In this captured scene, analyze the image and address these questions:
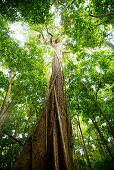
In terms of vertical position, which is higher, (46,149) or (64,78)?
(64,78)

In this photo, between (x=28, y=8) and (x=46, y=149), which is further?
(x=28, y=8)

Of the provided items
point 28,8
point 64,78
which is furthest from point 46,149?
point 28,8

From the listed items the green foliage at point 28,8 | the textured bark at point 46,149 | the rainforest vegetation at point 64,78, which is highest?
the green foliage at point 28,8

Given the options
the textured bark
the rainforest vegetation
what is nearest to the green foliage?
the rainforest vegetation

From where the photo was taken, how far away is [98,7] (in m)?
3.21

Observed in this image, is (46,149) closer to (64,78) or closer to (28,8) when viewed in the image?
(64,78)

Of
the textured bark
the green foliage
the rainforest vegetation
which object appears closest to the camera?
the textured bark

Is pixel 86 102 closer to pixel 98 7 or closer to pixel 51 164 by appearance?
pixel 51 164

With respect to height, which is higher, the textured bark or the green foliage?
the green foliage

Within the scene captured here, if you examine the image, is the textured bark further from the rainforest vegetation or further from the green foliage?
the green foliage

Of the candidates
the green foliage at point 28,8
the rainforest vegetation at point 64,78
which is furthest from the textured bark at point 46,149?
the green foliage at point 28,8

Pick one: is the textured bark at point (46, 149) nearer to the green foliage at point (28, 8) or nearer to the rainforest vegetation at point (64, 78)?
the rainforest vegetation at point (64, 78)

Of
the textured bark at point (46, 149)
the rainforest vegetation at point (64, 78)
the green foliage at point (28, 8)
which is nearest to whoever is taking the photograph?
the textured bark at point (46, 149)

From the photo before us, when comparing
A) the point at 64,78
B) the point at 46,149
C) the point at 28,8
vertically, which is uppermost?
the point at 28,8
